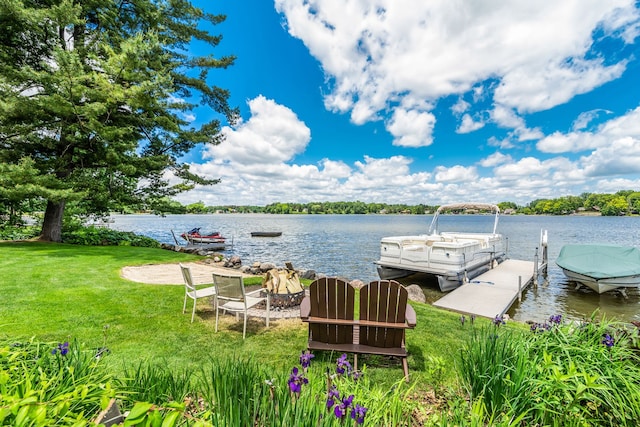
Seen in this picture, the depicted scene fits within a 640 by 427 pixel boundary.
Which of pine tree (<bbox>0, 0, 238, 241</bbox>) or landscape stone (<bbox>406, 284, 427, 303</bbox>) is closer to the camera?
landscape stone (<bbox>406, 284, 427, 303</bbox>)

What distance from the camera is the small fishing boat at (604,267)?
10.6m

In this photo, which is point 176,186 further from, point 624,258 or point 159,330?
point 624,258

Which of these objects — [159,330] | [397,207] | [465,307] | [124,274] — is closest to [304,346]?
[159,330]

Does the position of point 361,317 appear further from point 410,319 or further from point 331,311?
point 410,319

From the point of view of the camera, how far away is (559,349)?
2633mm

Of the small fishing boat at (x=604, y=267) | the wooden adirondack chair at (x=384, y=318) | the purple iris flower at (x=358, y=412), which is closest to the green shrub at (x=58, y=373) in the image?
the purple iris flower at (x=358, y=412)

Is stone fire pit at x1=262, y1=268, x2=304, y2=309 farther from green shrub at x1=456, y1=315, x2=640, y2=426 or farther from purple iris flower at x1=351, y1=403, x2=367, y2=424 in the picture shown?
A: purple iris flower at x1=351, y1=403, x2=367, y2=424

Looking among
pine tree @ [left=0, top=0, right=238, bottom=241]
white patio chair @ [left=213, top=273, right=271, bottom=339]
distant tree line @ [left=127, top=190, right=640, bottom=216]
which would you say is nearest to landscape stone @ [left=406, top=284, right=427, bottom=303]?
white patio chair @ [left=213, top=273, right=271, bottom=339]

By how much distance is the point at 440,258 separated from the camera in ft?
37.8

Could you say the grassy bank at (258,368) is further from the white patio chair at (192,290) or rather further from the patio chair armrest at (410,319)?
the patio chair armrest at (410,319)

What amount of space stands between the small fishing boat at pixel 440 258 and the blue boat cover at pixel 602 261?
10.2 feet

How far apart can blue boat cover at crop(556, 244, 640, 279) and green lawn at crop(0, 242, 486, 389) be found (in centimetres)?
893

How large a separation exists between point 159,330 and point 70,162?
1309 centimetres

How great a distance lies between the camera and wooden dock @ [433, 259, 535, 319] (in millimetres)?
8109
